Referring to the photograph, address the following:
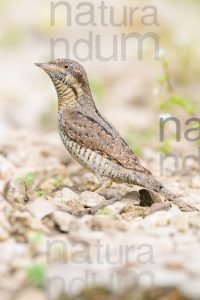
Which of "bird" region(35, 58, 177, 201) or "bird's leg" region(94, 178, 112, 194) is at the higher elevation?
"bird" region(35, 58, 177, 201)

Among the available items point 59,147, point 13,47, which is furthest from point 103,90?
point 59,147

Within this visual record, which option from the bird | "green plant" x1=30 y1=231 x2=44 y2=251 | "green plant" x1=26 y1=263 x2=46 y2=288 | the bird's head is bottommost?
"green plant" x1=26 y1=263 x2=46 y2=288

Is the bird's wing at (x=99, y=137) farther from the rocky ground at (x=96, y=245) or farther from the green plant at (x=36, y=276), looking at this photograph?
the green plant at (x=36, y=276)

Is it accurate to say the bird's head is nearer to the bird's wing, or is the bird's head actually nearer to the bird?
the bird

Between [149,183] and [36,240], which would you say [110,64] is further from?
[36,240]

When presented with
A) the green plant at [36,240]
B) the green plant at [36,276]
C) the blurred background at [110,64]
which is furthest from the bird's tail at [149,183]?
the blurred background at [110,64]

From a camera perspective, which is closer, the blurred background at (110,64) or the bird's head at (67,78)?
the bird's head at (67,78)

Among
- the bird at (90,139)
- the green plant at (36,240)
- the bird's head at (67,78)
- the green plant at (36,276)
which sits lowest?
the green plant at (36,276)

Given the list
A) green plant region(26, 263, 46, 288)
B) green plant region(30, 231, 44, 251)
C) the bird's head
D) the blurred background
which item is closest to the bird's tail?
the bird's head
